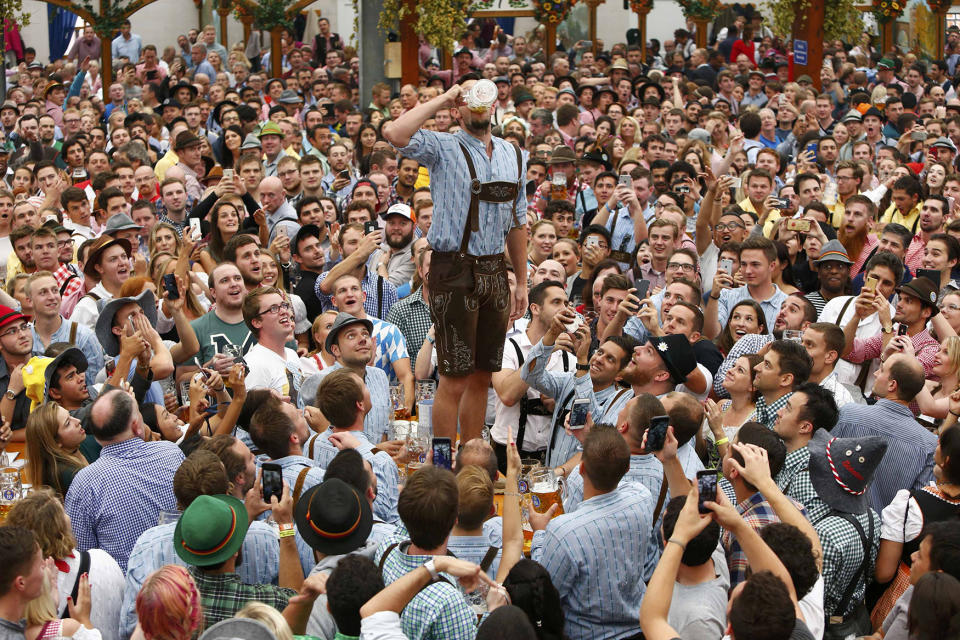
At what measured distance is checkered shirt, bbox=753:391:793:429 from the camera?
6.20 metres

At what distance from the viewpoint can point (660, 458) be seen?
5164 millimetres

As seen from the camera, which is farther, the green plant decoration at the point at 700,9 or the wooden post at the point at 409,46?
the green plant decoration at the point at 700,9

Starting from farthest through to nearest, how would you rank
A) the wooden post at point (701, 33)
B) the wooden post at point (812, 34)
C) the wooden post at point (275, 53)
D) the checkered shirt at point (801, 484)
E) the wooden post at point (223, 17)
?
the wooden post at point (701, 33) < the wooden post at point (223, 17) < the wooden post at point (275, 53) < the wooden post at point (812, 34) < the checkered shirt at point (801, 484)

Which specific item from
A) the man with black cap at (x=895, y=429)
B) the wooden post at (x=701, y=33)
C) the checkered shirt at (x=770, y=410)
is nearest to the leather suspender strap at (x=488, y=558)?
the checkered shirt at (x=770, y=410)

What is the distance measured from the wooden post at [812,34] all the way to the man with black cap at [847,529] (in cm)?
1589

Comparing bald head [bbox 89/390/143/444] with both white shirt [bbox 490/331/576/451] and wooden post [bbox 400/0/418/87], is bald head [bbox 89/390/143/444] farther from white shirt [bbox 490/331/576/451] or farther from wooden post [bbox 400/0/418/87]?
wooden post [bbox 400/0/418/87]

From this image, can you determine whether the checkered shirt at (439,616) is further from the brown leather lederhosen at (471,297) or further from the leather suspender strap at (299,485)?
the brown leather lederhosen at (471,297)

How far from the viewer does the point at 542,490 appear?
5516 mm

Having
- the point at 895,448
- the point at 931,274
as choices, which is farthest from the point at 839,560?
the point at 931,274

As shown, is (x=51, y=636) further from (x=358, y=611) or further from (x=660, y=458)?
(x=660, y=458)

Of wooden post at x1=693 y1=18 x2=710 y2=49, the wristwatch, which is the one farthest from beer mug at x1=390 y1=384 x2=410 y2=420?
wooden post at x1=693 y1=18 x2=710 y2=49

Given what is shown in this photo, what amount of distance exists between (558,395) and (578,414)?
1.83 feet

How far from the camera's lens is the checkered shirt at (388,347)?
25.0 ft

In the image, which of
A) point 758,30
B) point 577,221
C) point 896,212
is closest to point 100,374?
point 577,221
